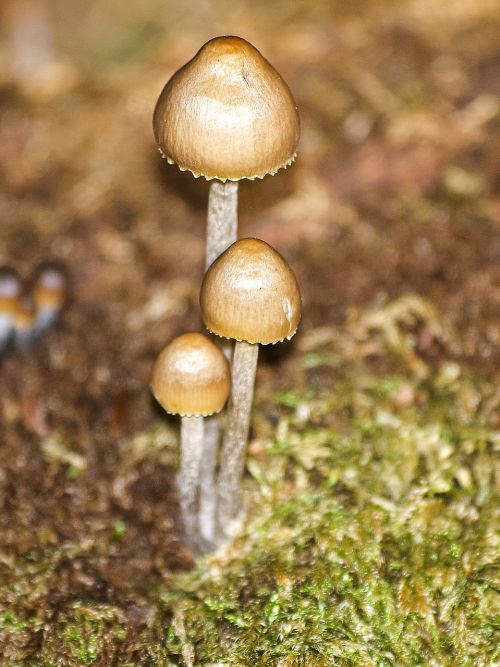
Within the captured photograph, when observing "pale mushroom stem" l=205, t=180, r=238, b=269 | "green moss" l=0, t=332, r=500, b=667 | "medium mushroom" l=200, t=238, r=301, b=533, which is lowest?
"green moss" l=0, t=332, r=500, b=667

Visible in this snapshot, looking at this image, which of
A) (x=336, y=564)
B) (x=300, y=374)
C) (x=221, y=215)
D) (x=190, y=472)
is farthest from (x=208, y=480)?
(x=221, y=215)

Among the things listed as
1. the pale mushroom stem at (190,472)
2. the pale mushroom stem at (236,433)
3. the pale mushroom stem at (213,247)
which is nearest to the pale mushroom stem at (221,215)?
the pale mushroom stem at (213,247)

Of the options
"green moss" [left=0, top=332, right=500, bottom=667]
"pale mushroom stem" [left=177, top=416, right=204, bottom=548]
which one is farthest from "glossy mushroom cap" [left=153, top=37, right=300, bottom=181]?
"green moss" [left=0, top=332, right=500, bottom=667]

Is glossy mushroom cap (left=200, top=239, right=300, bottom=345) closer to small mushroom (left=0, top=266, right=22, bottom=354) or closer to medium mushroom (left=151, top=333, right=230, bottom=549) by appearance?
medium mushroom (left=151, top=333, right=230, bottom=549)

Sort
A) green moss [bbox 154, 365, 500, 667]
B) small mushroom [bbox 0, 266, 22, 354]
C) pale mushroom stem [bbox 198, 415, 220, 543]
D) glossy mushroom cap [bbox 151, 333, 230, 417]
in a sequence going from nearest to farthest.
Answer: glossy mushroom cap [bbox 151, 333, 230, 417] → green moss [bbox 154, 365, 500, 667] → pale mushroom stem [bbox 198, 415, 220, 543] → small mushroom [bbox 0, 266, 22, 354]

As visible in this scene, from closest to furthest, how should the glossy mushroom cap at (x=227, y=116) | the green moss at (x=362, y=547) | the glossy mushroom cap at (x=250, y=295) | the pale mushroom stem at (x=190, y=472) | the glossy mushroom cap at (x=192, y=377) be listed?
the glossy mushroom cap at (x=227, y=116), the glossy mushroom cap at (x=250, y=295), the glossy mushroom cap at (x=192, y=377), the green moss at (x=362, y=547), the pale mushroom stem at (x=190, y=472)

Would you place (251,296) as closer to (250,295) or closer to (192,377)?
(250,295)

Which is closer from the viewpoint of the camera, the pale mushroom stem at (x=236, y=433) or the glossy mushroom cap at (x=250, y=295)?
the glossy mushroom cap at (x=250, y=295)

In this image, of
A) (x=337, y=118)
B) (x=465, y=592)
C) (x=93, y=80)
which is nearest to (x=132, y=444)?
(x=465, y=592)

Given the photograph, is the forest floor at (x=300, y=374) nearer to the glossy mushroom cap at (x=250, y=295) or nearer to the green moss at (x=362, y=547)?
the green moss at (x=362, y=547)
